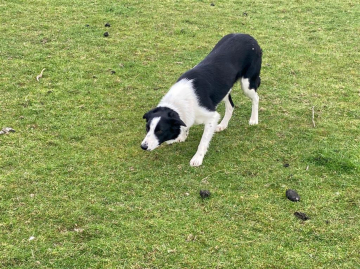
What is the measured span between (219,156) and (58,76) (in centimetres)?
370

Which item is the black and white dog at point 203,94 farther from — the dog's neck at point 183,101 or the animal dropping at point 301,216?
the animal dropping at point 301,216

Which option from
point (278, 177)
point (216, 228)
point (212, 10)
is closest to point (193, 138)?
point (278, 177)

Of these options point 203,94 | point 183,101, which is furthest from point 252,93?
point 183,101

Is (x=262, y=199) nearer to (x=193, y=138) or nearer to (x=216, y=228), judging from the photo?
(x=216, y=228)

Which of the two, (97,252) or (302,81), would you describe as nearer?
(97,252)

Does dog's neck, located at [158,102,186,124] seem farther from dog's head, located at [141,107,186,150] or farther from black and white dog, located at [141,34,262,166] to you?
dog's head, located at [141,107,186,150]

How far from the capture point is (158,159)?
528 cm

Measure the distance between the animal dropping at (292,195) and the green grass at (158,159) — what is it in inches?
2.4

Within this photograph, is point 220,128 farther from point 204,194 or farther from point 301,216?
point 301,216

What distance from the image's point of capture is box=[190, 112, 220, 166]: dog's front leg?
5195 millimetres

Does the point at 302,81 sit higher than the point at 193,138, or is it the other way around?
the point at 302,81

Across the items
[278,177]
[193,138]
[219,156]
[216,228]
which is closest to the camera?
[216,228]

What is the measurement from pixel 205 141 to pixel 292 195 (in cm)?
147

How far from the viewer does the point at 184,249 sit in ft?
12.5
